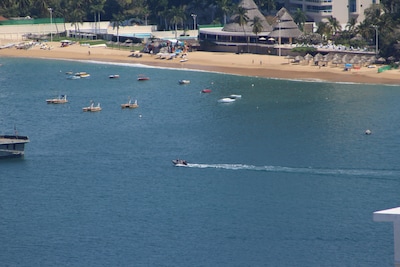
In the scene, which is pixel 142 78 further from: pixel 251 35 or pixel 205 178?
pixel 205 178

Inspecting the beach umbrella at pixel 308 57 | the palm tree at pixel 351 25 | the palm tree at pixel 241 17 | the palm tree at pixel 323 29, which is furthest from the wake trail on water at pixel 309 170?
the palm tree at pixel 241 17

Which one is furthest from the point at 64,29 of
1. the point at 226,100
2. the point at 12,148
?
the point at 12,148

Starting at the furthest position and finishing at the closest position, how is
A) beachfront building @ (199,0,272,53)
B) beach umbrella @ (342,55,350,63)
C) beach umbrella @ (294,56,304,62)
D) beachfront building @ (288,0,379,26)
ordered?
1. beachfront building @ (288,0,379,26)
2. beachfront building @ (199,0,272,53)
3. beach umbrella @ (294,56,304,62)
4. beach umbrella @ (342,55,350,63)

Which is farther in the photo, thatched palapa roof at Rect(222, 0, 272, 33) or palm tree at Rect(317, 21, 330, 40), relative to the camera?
thatched palapa roof at Rect(222, 0, 272, 33)

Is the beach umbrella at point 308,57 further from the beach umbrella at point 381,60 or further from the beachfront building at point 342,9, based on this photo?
the beachfront building at point 342,9

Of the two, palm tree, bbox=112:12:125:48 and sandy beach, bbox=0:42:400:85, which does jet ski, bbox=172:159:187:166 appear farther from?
palm tree, bbox=112:12:125:48

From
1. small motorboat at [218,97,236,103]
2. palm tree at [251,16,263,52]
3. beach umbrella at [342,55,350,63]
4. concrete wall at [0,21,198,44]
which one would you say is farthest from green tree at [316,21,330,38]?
small motorboat at [218,97,236,103]

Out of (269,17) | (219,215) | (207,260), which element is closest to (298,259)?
(207,260)
